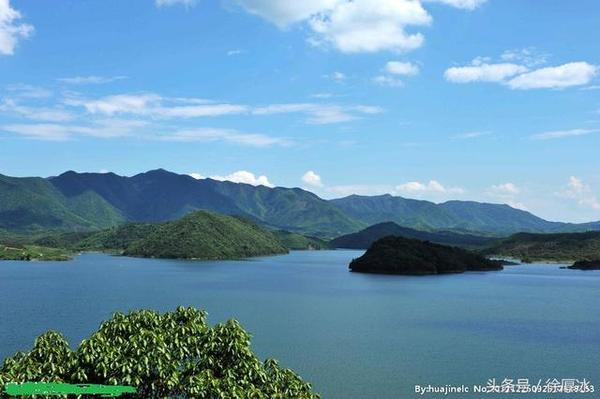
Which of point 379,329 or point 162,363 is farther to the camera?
point 379,329

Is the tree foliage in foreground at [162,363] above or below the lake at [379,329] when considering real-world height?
above

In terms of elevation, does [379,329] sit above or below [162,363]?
below

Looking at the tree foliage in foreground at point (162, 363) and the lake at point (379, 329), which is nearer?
the tree foliage in foreground at point (162, 363)

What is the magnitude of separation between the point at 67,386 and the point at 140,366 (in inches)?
197

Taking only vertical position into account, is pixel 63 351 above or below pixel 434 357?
above

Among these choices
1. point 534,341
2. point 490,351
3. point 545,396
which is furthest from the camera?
point 534,341

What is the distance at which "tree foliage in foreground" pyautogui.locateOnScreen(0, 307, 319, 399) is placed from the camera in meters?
27.5

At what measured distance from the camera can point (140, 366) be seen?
27.7 metres

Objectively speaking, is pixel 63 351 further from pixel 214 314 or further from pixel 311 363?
pixel 214 314

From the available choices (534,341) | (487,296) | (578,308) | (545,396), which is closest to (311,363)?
(545,396)

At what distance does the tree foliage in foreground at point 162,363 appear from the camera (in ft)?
90.1

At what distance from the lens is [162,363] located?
28109 mm

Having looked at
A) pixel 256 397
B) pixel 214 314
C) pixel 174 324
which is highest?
pixel 174 324

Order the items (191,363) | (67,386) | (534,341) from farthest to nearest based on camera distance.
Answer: (534,341) → (191,363) → (67,386)
